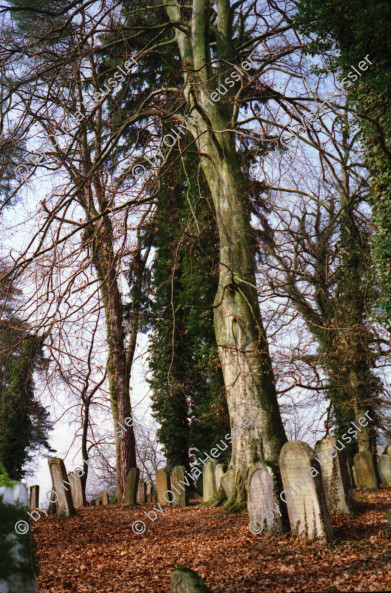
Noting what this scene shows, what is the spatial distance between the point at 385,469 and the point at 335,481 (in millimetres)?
6600

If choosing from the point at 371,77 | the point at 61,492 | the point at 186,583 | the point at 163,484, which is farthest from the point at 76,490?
the point at 371,77

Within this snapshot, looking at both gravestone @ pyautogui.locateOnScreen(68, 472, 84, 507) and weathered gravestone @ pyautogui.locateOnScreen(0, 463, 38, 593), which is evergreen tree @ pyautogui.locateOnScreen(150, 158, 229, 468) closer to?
gravestone @ pyautogui.locateOnScreen(68, 472, 84, 507)

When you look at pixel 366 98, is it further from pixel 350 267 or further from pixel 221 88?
pixel 350 267

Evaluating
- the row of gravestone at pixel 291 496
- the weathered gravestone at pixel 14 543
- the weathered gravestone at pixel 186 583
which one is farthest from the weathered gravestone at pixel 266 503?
the weathered gravestone at pixel 14 543

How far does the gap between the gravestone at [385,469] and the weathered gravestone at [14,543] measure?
12.1m

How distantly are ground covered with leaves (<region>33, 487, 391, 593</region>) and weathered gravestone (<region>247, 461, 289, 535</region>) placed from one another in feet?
0.50

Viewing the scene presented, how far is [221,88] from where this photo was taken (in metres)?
9.40

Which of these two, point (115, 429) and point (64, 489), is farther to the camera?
point (115, 429)

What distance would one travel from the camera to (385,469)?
12.8 metres

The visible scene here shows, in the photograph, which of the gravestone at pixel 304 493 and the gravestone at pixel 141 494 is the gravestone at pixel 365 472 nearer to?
the gravestone at pixel 141 494

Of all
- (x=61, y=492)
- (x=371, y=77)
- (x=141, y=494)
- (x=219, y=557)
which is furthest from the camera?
(x=141, y=494)

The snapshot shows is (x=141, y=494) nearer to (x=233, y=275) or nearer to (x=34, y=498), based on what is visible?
(x=34, y=498)

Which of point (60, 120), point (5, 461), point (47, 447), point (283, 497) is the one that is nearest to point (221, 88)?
point (60, 120)

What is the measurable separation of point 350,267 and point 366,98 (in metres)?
8.60
